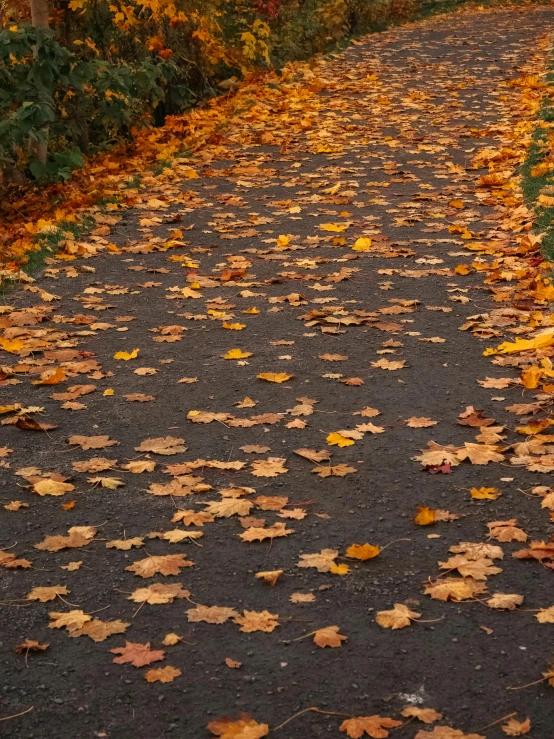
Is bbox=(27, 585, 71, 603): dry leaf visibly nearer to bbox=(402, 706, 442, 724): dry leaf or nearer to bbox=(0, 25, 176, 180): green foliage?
bbox=(402, 706, 442, 724): dry leaf

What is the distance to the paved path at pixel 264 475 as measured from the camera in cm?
282

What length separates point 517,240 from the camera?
7.20 metres

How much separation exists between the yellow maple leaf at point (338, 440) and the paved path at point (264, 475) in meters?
0.01

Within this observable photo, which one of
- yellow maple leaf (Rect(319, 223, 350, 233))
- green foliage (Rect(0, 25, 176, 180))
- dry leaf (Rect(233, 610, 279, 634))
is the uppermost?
green foliage (Rect(0, 25, 176, 180))

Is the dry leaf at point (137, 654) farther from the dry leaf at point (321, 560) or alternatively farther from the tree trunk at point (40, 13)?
the tree trunk at point (40, 13)

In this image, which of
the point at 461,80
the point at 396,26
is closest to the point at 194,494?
the point at 461,80

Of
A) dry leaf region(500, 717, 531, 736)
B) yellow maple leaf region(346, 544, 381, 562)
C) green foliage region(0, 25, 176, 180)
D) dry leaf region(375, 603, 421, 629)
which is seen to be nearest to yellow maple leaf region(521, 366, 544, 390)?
yellow maple leaf region(346, 544, 381, 562)

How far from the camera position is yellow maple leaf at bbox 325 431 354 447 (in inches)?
171

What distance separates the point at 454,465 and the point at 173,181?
6.74 m

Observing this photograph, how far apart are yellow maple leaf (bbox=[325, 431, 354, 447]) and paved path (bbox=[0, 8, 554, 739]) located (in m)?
0.01

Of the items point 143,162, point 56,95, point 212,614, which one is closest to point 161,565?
point 212,614

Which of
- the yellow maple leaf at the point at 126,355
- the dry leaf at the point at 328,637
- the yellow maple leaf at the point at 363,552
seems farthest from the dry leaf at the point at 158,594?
the yellow maple leaf at the point at 126,355

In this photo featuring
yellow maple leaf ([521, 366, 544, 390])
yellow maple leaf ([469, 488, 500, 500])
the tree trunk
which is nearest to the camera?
yellow maple leaf ([469, 488, 500, 500])

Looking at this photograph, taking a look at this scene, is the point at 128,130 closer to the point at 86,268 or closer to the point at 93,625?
the point at 86,268
